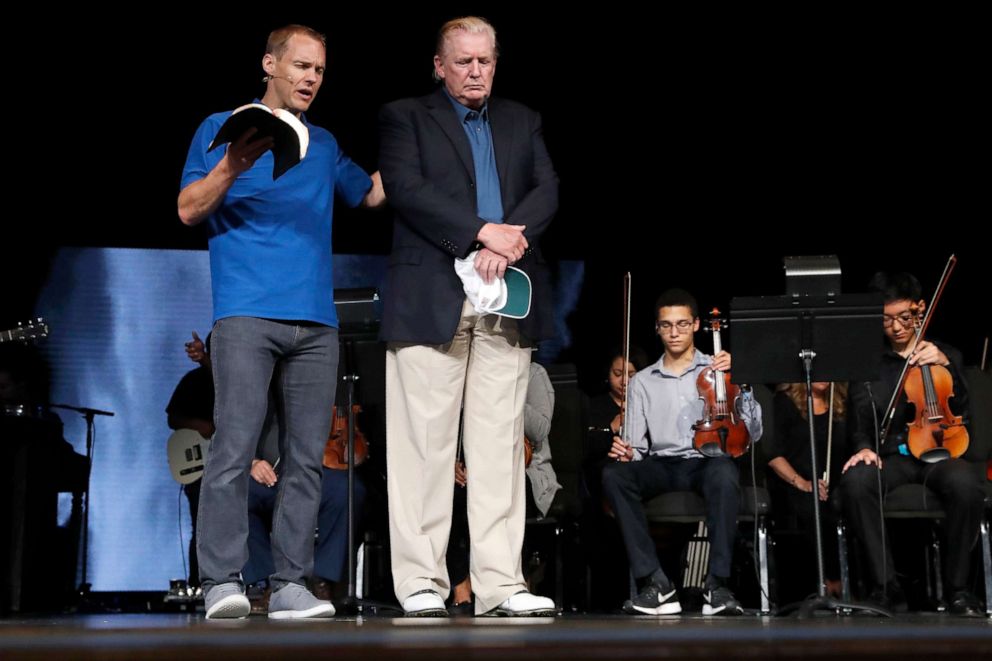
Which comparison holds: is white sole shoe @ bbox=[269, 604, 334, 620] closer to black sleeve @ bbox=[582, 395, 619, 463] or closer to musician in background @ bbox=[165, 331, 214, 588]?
black sleeve @ bbox=[582, 395, 619, 463]

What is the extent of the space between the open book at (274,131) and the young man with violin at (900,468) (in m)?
2.46

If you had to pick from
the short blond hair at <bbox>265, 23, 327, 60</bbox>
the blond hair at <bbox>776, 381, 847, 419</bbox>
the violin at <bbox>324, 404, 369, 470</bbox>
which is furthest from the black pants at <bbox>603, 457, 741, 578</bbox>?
the short blond hair at <bbox>265, 23, 327, 60</bbox>

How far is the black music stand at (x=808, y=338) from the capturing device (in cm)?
356

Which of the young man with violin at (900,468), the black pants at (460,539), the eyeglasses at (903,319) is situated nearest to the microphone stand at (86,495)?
the black pants at (460,539)

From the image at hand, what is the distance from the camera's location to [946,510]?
420cm

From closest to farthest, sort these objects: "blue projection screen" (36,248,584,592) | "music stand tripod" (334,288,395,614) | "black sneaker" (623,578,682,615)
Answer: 1. "music stand tripod" (334,288,395,614)
2. "black sneaker" (623,578,682,615)
3. "blue projection screen" (36,248,584,592)

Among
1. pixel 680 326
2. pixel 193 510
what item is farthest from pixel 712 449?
pixel 193 510

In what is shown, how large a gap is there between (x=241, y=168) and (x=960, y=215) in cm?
410

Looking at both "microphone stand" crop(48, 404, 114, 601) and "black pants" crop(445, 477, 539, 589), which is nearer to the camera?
"black pants" crop(445, 477, 539, 589)

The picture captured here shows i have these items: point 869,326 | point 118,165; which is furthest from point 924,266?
point 118,165

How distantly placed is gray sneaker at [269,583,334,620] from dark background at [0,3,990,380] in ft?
10.6

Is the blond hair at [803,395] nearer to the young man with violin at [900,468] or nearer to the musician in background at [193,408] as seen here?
the young man with violin at [900,468]

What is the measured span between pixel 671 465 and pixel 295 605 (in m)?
1.99

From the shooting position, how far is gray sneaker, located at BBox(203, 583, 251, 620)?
98.0 inches
